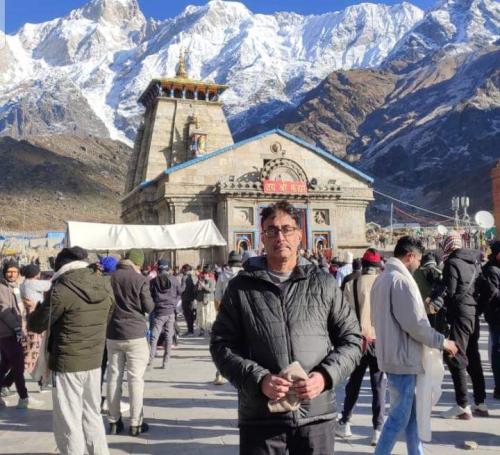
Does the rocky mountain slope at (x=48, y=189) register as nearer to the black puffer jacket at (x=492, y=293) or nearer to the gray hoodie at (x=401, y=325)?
the black puffer jacket at (x=492, y=293)

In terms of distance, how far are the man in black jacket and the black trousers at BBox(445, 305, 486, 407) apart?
11.5ft

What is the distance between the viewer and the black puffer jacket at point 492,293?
6559 mm

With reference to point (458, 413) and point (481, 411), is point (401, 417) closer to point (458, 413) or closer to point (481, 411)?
point (458, 413)

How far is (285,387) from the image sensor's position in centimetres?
259

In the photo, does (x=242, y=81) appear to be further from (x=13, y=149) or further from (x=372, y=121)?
(x=13, y=149)

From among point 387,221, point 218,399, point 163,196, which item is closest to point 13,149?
point 387,221

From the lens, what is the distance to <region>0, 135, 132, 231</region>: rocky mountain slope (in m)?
72.6

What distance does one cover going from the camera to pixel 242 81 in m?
187

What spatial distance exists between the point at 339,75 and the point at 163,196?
13314 centimetres

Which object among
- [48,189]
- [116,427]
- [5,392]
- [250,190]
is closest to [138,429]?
[116,427]

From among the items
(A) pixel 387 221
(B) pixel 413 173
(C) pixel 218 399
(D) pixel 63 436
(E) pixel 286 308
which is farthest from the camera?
(B) pixel 413 173

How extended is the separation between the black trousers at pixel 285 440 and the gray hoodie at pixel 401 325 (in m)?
1.60

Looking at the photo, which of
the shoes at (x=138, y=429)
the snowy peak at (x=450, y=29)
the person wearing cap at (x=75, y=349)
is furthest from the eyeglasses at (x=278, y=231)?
the snowy peak at (x=450, y=29)

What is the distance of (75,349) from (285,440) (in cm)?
244
